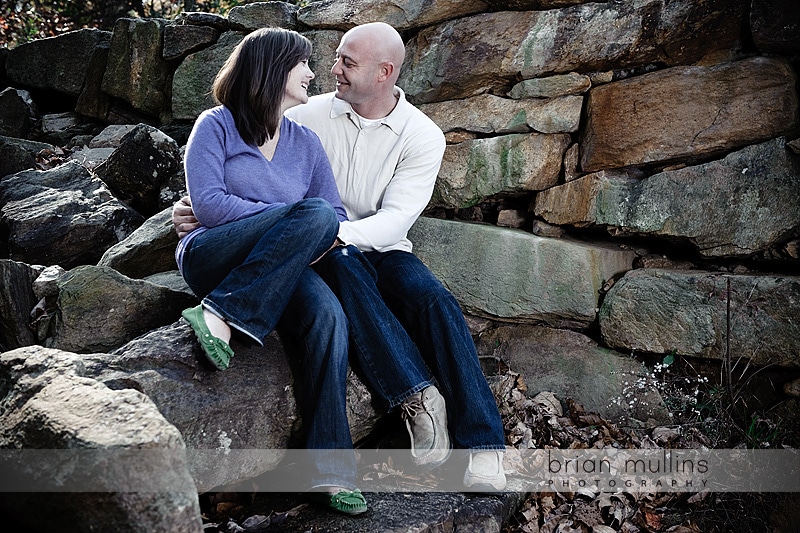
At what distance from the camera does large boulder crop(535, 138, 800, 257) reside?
3.81m

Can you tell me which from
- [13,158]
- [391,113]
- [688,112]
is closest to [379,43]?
[391,113]

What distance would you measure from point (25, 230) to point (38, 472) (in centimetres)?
276

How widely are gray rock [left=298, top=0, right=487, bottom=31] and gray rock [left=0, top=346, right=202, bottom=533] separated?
3.27m

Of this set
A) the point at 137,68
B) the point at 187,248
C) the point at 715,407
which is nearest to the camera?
the point at 187,248

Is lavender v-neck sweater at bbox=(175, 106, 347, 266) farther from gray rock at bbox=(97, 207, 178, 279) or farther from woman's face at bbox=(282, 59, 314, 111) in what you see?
gray rock at bbox=(97, 207, 178, 279)

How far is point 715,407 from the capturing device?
3.70 metres

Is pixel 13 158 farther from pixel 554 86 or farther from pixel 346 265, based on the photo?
pixel 554 86

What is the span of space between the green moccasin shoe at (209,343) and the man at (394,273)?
1.95 ft

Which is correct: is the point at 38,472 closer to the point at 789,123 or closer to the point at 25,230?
the point at 25,230

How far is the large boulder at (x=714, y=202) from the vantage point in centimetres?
381

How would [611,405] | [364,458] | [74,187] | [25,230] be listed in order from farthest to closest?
[74,187], [25,230], [611,405], [364,458]

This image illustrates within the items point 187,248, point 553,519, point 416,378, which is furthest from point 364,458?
point 187,248

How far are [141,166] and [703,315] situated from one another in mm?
3693

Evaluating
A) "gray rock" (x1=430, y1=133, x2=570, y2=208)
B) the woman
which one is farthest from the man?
"gray rock" (x1=430, y1=133, x2=570, y2=208)
